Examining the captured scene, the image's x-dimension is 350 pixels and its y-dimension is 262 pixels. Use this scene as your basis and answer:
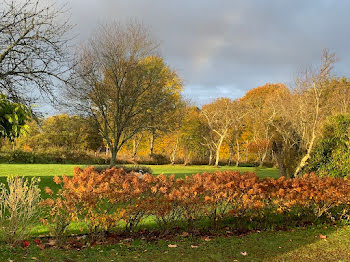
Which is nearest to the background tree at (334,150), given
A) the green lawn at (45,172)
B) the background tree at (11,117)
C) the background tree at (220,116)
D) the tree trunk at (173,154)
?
the background tree at (11,117)

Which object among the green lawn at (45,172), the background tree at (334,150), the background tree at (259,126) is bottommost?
the green lawn at (45,172)

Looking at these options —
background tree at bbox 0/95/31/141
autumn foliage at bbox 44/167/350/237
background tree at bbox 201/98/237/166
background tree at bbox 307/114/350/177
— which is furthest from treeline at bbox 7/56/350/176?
background tree at bbox 0/95/31/141

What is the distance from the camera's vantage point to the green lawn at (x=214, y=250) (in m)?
4.22

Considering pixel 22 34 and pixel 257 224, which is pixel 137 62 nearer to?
pixel 22 34

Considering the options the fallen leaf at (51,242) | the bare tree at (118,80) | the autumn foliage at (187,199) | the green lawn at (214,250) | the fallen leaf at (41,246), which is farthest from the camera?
the bare tree at (118,80)

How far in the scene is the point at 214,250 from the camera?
4.69m

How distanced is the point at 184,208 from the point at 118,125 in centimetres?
1037

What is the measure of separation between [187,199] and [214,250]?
0.96 meters

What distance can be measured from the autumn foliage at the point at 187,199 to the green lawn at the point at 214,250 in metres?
0.46

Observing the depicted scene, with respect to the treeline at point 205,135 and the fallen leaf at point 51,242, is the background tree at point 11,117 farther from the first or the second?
the treeline at point 205,135

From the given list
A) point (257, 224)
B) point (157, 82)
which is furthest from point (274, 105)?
point (257, 224)

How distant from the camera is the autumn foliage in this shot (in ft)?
16.1

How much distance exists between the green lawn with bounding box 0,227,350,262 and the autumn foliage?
1.50 feet

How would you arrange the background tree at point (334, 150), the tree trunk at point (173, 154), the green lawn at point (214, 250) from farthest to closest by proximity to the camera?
the tree trunk at point (173, 154), the background tree at point (334, 150), the green lawn at point (214, 250)
